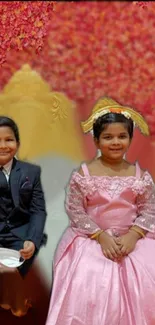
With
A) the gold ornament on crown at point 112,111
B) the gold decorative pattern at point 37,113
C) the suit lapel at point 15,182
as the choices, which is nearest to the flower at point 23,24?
the gold decorative pattern at point 37,113

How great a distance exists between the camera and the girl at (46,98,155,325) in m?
1.87

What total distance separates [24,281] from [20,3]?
1.36 metres

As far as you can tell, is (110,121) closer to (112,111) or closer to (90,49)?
(112,111)

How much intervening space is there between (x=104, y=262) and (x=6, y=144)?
0.64m

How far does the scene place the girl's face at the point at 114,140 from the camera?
2.07 meters

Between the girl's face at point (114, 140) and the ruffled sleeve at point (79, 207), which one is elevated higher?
the girl's face at point (114, 140)

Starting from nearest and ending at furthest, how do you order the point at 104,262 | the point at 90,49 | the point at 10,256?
the point at 104,262
the point at 10,256
the point at 90,49

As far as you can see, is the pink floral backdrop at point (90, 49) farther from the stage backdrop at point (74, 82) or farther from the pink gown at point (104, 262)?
the pink gown at point (104, 262)

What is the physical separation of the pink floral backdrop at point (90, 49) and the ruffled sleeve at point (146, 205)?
365 millimetres

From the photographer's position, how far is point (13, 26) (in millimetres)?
2465

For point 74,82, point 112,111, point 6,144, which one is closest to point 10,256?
point 6,144

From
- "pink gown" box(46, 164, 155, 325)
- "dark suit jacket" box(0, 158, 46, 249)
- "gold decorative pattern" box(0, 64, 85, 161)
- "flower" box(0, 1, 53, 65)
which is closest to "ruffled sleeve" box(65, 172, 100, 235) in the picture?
"pink gown" box(46, 164, 155, 325)

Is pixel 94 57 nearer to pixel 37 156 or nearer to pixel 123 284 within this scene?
pixel 37 156

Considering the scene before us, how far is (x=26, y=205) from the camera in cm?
213
